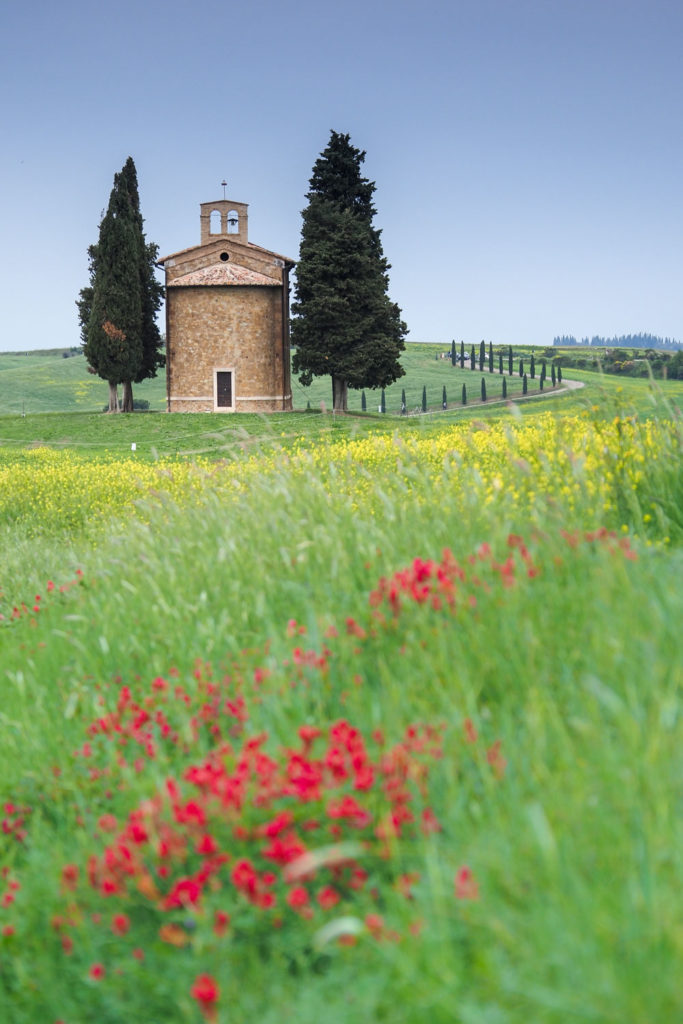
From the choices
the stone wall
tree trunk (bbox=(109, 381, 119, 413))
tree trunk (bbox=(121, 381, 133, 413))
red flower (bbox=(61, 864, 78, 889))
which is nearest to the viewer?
red flower (bbox=(61, 864, 78, 889))

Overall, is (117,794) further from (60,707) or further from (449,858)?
(449,858)

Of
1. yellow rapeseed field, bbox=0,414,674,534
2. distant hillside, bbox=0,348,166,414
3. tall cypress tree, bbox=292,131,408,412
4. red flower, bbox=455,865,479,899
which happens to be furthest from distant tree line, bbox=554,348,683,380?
distant hillside, bbox=0,348,166,414

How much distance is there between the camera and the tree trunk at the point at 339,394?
4481 cm

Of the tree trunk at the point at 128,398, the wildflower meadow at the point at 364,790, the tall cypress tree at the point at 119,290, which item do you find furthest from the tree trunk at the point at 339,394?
the wildflower meadow at the point at 364,790

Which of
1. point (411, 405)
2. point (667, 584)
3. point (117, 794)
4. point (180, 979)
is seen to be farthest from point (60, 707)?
point (411, 405)

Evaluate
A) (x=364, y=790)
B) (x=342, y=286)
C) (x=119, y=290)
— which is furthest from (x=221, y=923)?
(x=119, y=290)

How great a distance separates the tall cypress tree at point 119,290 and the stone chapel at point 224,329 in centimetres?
195

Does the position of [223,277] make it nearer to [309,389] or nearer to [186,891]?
[309,389]

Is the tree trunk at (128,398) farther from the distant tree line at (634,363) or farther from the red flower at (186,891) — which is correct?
the red flower at (186,891)

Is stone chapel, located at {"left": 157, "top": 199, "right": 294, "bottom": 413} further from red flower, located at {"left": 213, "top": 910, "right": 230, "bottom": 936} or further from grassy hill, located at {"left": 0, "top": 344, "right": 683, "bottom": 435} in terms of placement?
red flower, located at {"left": 213, "top": 910, "right": 230, "bottom": 936}

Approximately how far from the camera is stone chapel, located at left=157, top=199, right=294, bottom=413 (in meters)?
46.8

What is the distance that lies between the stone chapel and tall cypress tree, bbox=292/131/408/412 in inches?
186

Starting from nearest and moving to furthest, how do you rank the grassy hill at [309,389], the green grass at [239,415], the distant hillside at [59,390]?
the green grass at [239,415] < the grassy hill at [309,389] < the distant hillside at [59,390]

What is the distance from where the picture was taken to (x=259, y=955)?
8.63ft
